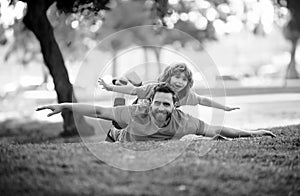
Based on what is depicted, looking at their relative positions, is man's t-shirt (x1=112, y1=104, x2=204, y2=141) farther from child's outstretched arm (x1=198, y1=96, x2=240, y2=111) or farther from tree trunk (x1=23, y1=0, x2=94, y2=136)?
tree trunk (x1=23, y1=0, x2=94, y2=136)

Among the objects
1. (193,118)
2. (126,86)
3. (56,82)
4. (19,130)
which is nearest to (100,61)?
(126,86)

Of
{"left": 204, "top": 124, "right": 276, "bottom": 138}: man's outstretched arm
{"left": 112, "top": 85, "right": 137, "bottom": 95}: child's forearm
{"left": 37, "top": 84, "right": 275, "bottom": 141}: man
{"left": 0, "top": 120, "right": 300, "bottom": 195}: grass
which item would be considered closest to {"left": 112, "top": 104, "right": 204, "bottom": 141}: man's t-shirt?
{"left": 37, "top": 84, "right": 275, "bottom": 141}: man

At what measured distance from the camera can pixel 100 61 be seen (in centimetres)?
705

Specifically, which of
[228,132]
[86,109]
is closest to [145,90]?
[86,109]

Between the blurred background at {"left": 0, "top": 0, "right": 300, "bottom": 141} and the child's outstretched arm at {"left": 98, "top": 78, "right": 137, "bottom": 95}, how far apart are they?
133 millimetres

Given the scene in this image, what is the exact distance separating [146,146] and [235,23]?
532 inches

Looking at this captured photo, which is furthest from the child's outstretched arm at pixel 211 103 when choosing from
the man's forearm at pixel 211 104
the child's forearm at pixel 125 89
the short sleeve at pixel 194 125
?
the child's forearm at pixel 125 89

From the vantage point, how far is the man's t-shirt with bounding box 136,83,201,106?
6.74 meters

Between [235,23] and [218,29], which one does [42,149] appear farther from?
[218,29]

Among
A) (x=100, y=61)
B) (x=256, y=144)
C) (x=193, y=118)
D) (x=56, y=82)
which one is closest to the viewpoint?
(x=256, y=144)

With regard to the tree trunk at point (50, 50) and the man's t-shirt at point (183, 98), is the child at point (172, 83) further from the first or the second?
the tree trunk at point (50, 50)

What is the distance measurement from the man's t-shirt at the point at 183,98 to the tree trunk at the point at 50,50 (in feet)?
13.8

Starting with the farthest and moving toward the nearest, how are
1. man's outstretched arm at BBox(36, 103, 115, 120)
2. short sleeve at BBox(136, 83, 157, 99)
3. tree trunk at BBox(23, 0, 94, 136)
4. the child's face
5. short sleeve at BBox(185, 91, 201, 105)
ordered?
tree trunk at BBox(23, 0, 94, 136), short sleeve at BBox(185, 91, 201, 105), the child's face, short sleeve at BBox(136, 83, 157, 99), man's outstretched arm at BBox(36, 103, 115, 120)

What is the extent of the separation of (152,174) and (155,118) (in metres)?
1.88
